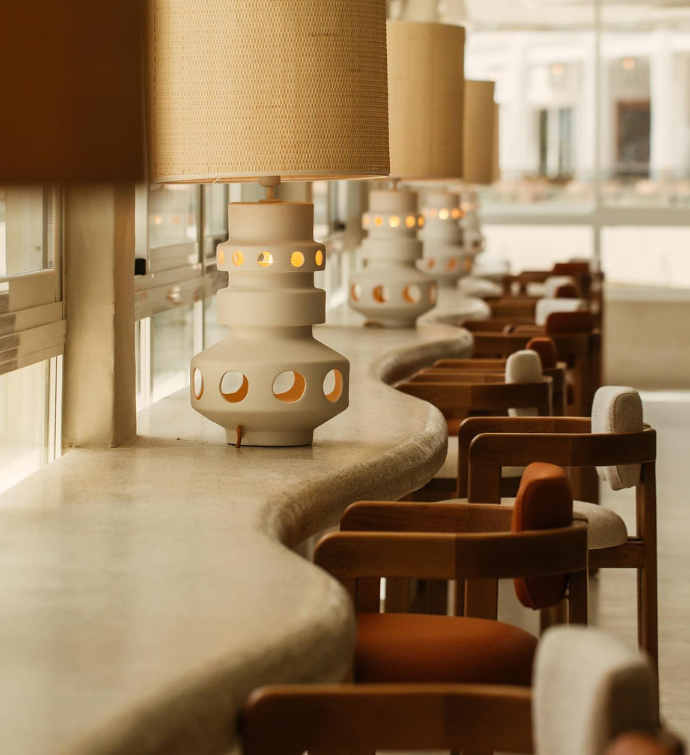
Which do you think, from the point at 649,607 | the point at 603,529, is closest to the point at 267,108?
the point at 603,529

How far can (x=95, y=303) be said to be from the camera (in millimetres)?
2457

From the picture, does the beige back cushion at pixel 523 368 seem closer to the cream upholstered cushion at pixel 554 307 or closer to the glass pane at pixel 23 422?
the glass pane at pixel 23 422

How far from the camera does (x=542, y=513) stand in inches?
71.7

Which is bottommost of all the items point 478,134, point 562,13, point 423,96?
point 423,96

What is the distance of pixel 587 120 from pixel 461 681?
33.7 feet

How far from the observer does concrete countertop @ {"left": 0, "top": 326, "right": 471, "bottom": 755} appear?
111 centimetres

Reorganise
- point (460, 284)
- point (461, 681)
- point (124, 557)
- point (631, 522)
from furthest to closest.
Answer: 1. point (460, 284)
2. point (631, 522)
3. point (461, 681)
4. point (124, 557)

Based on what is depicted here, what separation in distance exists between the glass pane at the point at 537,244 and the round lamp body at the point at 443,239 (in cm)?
441

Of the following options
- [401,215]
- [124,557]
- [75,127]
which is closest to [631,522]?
[401,215]

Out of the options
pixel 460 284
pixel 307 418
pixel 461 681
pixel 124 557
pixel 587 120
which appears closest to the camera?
pixel 124 557

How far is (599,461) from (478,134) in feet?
14.6

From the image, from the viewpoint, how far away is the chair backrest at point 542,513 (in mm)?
1816

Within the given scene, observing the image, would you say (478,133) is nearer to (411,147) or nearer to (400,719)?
(411,147)

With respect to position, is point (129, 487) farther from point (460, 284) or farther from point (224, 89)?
point (460, 284)
